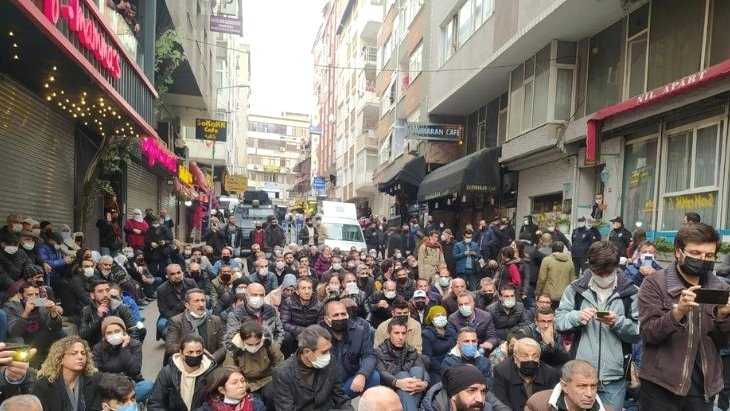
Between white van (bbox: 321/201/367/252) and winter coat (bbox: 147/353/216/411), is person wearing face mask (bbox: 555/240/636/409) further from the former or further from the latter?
white van (bbox: 321/201/367/252)

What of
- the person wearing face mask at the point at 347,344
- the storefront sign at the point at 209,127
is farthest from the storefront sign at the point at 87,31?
the storefront sign at the point at 209,127

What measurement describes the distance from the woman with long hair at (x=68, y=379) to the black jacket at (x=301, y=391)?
4.92ft

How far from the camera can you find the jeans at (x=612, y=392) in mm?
3535

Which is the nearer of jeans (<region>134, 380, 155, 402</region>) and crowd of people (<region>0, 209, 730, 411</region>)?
crowd of people (<region>0, 209, 730, 411</region>)

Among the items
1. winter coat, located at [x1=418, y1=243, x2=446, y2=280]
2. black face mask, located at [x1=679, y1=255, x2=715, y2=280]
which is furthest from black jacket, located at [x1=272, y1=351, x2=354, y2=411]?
winter coat, located at [x1=418, y1=243, x2=446, y2=280]

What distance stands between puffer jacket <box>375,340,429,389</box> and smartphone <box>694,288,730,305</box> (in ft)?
9.54

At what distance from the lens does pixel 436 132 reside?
742 inches

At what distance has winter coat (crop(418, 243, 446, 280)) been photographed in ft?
36.0

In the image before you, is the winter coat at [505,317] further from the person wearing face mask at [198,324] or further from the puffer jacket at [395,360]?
the person wearing face mask at [198,324]

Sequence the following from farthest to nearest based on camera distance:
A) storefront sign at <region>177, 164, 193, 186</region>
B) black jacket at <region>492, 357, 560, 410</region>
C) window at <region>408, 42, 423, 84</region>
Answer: window at <region>408, 42, 423, 84</region> < storefront sign at <region>177, 164, 193, 186</region> < black jacket at <region>492, 357, 560, 410</region>

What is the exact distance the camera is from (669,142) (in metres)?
9.27

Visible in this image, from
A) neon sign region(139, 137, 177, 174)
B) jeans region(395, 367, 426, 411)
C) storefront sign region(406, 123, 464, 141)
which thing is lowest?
jeans region(395, 367, 426, 411)

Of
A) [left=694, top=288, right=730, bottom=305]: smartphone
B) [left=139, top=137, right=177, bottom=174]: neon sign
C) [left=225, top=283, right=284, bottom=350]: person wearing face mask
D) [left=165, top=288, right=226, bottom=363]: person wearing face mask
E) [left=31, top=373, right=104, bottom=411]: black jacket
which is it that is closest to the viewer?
[left=694, top=288, right=730, bottom=305]: smartphone

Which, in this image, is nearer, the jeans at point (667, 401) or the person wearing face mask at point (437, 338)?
the jeans at point (667, 401)
